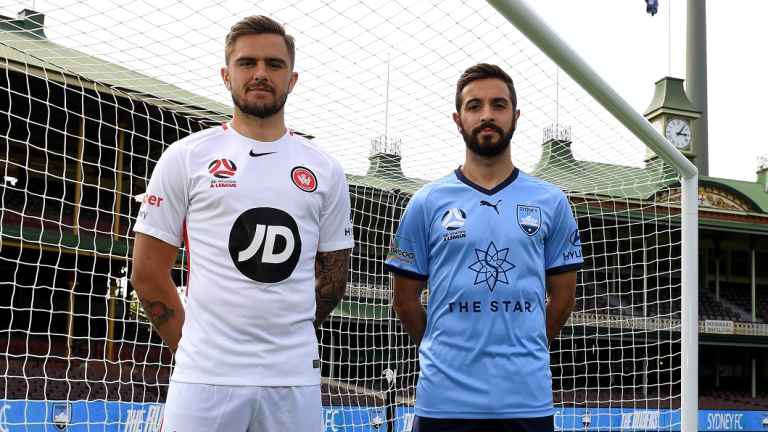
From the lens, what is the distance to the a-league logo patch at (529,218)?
223cm

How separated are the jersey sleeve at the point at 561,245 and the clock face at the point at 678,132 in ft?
79.9

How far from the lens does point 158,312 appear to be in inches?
75.1

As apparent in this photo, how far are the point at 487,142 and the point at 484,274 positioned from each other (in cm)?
39

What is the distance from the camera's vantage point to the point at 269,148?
75.7 inches

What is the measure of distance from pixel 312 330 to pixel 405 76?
2717 mm

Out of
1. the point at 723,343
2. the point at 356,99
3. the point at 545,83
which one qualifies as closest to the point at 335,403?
the point at 356,99

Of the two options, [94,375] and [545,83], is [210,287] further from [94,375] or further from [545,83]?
[94,375]

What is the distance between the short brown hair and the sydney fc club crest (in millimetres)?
7230

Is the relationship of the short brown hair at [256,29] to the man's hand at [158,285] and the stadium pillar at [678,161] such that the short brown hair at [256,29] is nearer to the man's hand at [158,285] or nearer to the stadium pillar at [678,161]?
the man's hand at [158,285]

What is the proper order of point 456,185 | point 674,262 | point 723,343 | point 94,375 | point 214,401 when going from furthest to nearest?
point 723,343 → point 674,262 → point 94,375 → point 456,185 → point 214,401

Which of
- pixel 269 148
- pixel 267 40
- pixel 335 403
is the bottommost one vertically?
pixel 335 403

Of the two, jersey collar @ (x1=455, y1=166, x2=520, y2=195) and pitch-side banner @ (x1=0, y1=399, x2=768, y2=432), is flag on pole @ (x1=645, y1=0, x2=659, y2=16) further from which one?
jersey collar @ (x1=455, y1=166, x2=520, y2=195)

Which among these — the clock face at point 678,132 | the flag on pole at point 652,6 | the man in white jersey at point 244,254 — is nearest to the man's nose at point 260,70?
the man in white jersey at point 244,254

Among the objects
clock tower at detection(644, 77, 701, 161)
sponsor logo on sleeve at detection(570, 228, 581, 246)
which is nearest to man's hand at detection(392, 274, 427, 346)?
sponsor logo on sleeve at detection(570, 228, 581, 246)
